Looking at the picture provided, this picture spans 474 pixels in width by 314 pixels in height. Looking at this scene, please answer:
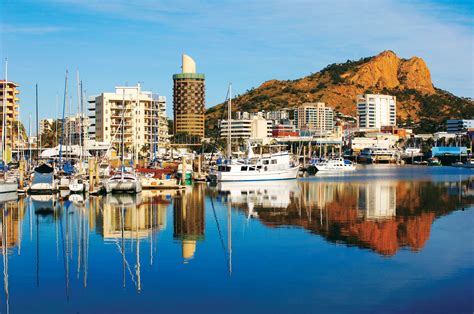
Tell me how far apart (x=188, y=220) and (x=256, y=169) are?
4405 centimetres

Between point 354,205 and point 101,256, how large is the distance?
2928 centimetres

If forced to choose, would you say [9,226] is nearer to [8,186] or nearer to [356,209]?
[8,186]

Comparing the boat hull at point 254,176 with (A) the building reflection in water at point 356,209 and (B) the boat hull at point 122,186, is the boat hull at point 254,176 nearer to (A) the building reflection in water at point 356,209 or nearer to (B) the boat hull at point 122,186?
(A) the building reflection in water at point 356,209

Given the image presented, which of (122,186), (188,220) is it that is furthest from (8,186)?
(188,220)

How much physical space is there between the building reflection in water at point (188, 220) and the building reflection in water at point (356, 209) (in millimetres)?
3429

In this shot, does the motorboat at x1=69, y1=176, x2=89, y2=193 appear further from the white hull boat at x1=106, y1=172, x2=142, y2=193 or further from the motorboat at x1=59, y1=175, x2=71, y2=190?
the motorboat at x1=59, y1=175, x2=71, y2=190

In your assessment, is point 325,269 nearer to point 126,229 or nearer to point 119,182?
point 126,229

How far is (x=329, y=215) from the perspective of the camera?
162 ft

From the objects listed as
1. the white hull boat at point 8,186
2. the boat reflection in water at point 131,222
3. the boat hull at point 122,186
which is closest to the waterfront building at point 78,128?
the white hull boat at point 8,186

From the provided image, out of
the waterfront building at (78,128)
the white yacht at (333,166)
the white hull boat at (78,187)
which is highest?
the waterfront building at (78,128)

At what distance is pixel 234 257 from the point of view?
1272 inches

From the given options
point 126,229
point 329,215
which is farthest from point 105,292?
point 329,215

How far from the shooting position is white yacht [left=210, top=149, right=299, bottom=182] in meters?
87.1

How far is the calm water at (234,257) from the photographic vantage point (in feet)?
78.9
